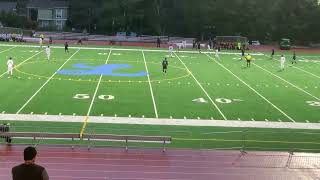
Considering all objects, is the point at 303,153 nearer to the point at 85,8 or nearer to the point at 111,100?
the point at 111,100

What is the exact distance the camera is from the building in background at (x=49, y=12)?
9100 cm

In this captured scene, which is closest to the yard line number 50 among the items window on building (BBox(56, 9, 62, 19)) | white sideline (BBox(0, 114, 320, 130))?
white sideline (BBox(0, 114, 320, 130))

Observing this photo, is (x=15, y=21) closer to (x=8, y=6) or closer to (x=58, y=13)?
(x=58, y=13)

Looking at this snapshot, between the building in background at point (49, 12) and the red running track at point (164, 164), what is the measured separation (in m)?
76.5

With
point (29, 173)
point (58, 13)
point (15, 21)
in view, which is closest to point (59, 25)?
point (58, 13)

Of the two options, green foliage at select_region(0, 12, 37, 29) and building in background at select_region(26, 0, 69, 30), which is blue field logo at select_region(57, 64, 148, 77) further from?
building in background at select_region(26, 0, 69, 30)

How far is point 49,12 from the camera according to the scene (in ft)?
301

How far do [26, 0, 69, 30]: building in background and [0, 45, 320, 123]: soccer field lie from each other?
46321 millimetres

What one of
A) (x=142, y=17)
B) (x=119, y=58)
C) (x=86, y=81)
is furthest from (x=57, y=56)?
(x=142, y=17)

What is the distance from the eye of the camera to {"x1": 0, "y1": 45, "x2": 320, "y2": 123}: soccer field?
23.5 m

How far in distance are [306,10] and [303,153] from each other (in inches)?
2275

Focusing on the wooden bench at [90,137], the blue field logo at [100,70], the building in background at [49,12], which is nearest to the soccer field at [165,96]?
the blue field logo at [100,70]

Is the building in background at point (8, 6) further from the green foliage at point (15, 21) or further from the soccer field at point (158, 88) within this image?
the soccer field at point (158, 88)

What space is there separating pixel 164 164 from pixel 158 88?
1476 centimetres
